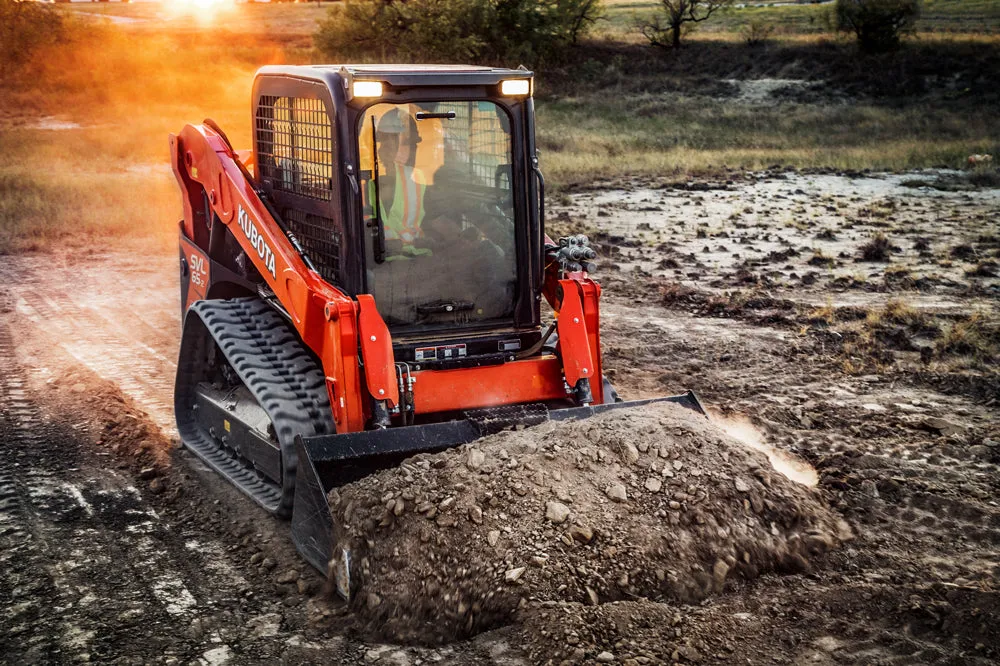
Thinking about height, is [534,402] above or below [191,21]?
below

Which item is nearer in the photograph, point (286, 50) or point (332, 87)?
point (332, 87)

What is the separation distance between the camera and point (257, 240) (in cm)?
615

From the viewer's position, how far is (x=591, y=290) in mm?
6051

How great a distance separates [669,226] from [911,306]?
201 inches

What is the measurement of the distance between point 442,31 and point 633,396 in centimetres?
2812

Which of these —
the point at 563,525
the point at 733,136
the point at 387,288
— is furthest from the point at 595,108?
the point at 563,525

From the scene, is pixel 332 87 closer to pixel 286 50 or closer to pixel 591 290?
pixel 591 290

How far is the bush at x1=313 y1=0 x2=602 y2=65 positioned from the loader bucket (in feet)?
99.1

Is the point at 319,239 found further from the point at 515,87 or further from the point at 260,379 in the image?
the point at 515,87

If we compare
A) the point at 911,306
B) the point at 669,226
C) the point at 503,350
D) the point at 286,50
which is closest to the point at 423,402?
the point at 503,350

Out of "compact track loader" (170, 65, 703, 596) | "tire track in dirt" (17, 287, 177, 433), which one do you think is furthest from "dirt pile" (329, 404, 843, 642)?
"tire track in dirt" (17, 287, 177, 433)

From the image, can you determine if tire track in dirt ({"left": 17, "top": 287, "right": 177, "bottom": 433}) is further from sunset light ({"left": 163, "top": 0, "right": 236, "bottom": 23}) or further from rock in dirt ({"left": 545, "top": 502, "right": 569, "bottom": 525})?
sunset light ({"left": 163, "top": 0, "right": 236, "bottom": 23})

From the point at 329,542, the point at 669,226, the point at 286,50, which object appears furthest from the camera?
the point at 286,50

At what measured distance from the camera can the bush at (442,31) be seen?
34.2m
